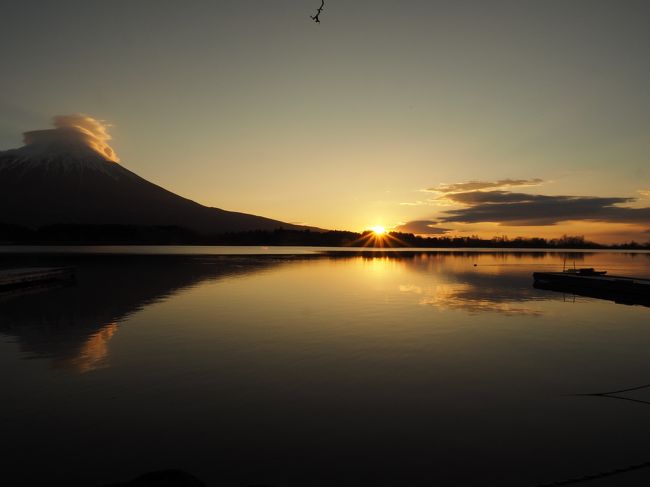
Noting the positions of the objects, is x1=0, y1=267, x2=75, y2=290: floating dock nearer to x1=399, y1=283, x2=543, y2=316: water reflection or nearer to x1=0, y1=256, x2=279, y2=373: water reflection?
x1=0, y1=256, x2=279, y2=373: water reflection

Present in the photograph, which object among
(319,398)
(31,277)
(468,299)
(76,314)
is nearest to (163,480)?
(319,398)

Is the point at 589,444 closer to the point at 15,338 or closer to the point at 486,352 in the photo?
the point at 486,352

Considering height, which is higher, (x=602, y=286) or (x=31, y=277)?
(x=602, y=286)

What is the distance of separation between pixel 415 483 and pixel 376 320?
1834 cm

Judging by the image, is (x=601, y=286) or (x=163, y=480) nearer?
(x=163, y=480)

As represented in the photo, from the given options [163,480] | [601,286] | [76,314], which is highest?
[601,286]

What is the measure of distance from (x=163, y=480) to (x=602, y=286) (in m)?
51.1

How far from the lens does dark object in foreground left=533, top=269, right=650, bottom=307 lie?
1626 inches

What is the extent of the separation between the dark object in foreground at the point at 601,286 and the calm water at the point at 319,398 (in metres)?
16.8

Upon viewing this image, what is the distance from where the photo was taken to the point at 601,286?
4625 centimetres

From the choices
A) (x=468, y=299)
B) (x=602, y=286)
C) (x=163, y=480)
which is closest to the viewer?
(x=163, y=480)

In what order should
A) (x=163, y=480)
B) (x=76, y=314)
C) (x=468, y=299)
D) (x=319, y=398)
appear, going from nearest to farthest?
(x=163, y=480) < (x=319, y=398) < (x=76, y=314) < (x=468, y=299)

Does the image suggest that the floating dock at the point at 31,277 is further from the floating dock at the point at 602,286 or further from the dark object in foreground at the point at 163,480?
the floating dock at the point at 602,286

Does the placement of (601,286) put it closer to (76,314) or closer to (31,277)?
(76,314)
